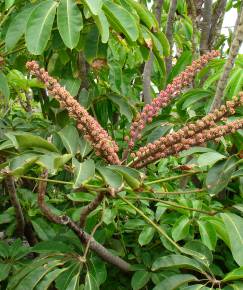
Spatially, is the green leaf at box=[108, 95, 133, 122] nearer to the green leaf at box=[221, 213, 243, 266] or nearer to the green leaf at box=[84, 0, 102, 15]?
Answer: the green leaf at box=[84, 0, 102, 15]

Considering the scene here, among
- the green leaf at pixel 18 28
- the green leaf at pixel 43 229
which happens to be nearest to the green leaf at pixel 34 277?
the green leaf at pixel 43 229

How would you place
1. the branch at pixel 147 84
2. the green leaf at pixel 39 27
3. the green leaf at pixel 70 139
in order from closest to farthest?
the green leaf at pixel 70 139
the green leaf at pixel 39 27
the branch at pixel 147 84

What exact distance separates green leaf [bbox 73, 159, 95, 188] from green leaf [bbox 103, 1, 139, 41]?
0.46 metres

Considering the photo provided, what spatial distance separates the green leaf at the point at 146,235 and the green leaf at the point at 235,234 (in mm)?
317

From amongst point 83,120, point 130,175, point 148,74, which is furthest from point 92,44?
point 130,175

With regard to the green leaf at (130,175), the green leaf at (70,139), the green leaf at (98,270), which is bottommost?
the green leaf at (98,270)

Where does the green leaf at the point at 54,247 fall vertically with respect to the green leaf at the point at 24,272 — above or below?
above

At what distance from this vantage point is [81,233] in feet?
4.07

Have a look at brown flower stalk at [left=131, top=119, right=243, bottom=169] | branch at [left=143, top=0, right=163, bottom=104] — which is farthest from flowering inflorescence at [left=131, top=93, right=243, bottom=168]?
branch at [left=143, top=0, right=163, bottom=104]

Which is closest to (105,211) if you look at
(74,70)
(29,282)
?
(29,282)

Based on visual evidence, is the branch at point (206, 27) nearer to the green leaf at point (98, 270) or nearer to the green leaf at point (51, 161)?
the green leaf at point (98, 270)

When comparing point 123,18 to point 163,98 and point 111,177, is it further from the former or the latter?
point 111,177

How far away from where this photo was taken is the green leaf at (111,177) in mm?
944

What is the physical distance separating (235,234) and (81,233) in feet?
1.23
